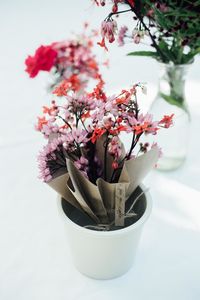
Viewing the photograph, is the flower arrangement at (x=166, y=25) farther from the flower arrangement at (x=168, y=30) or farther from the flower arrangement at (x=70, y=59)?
the flower arrangement at (x=70, y=59)

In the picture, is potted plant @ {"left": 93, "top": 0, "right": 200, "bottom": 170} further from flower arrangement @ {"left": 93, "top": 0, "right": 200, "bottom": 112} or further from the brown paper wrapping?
the brown paper wrapping

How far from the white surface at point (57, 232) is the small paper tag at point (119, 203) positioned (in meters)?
0.11

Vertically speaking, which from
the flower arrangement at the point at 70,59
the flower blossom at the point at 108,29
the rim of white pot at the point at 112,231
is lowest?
the rim of white pot at the point at 112,231

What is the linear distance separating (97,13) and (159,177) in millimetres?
956

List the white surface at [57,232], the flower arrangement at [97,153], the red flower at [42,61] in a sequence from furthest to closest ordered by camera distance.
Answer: the white surface at [57,232], the flower arrangement at [97,153], the red flower at [42,61]

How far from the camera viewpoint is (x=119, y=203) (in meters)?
0.48

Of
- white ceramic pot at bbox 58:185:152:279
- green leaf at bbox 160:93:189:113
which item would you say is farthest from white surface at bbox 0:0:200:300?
green leaf at bbox 160:93:189:113

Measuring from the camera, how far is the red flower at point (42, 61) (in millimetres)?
220

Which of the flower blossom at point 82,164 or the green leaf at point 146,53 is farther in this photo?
the green leaf at point 146,53

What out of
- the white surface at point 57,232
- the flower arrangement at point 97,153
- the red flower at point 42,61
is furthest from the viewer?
the white surface at point 57,232

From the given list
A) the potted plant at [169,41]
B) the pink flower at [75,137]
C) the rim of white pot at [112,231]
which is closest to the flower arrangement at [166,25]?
the potted plant at [169,41]

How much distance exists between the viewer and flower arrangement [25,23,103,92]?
0.22 meters

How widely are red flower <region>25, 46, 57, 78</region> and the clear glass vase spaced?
433 millimetres

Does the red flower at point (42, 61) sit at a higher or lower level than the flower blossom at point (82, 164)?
higher
